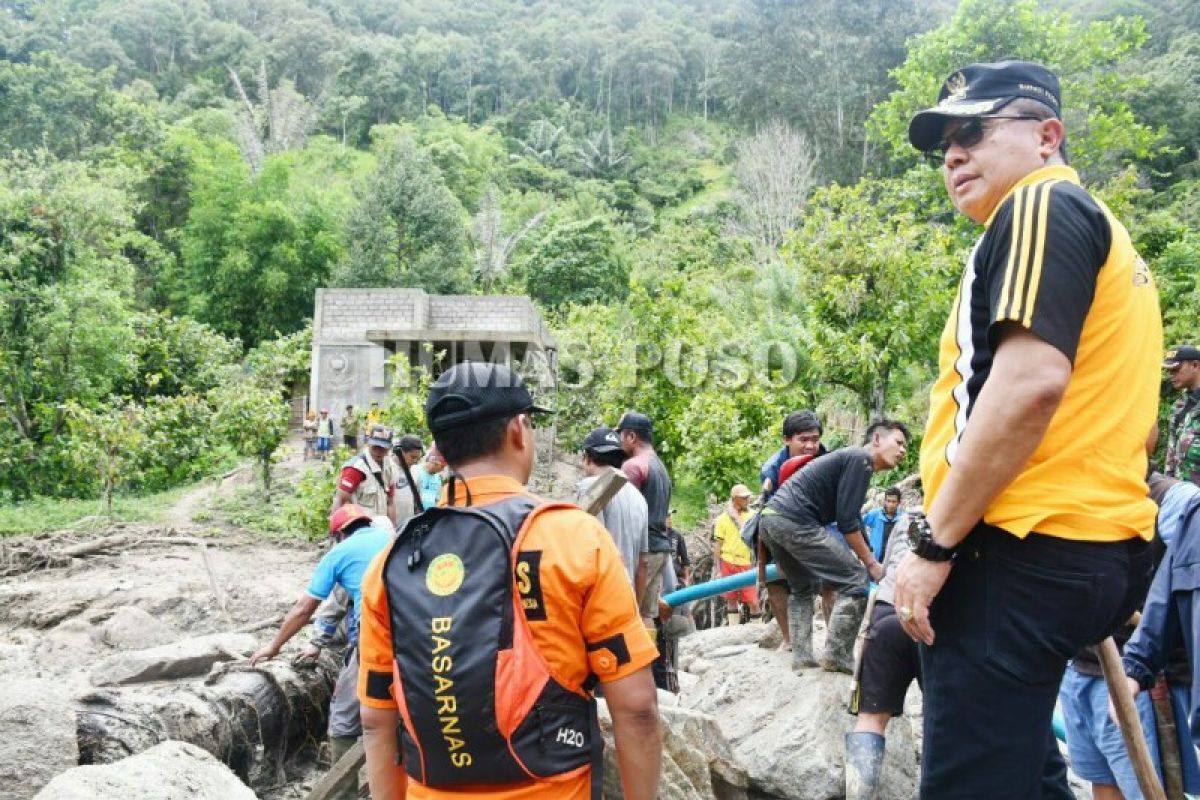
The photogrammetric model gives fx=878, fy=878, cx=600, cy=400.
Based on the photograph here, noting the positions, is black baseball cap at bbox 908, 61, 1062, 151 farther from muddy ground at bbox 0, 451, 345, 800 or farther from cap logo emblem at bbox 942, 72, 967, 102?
muddy ground at bbox 0, 451, 345, 800

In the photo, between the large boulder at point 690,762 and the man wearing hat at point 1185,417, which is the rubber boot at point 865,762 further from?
the man wearing hat at point 1185,417

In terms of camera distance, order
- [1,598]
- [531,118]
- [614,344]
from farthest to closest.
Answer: [531,118]
[614,344]
[1,598]

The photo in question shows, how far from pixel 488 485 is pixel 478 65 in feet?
277

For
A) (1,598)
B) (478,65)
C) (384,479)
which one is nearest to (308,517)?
(1,598)

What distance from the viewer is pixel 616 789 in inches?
128

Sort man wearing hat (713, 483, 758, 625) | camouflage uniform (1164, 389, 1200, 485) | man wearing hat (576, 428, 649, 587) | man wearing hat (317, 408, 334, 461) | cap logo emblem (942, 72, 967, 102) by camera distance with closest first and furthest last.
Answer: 1. cap logo emblem (942, 72, 967, 102)
2. man wearing hat (576, 428, 649, 587)
3. camouflage uniform (1164, 389, 1200, 485)
4. man wearing hat (713, 483, 758, 625)
5. man wearing hat (317, 408, 334, 461)

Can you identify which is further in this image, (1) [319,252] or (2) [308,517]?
(1) [319,252]

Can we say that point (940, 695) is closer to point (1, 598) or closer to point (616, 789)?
point (616, 789)

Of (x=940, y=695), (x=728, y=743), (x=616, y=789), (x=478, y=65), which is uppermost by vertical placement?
(x=478, y=65)

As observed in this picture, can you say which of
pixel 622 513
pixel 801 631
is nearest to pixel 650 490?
pixel 622 513

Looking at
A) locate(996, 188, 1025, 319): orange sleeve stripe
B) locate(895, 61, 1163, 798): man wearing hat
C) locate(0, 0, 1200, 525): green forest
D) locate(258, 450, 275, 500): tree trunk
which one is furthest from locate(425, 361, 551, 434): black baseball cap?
locate(258, 450, 275, 500): tree trunk

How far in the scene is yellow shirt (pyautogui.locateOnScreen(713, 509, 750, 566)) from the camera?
32.2ft

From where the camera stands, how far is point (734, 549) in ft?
32.2

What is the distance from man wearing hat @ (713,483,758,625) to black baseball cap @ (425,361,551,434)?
7.69 metres
